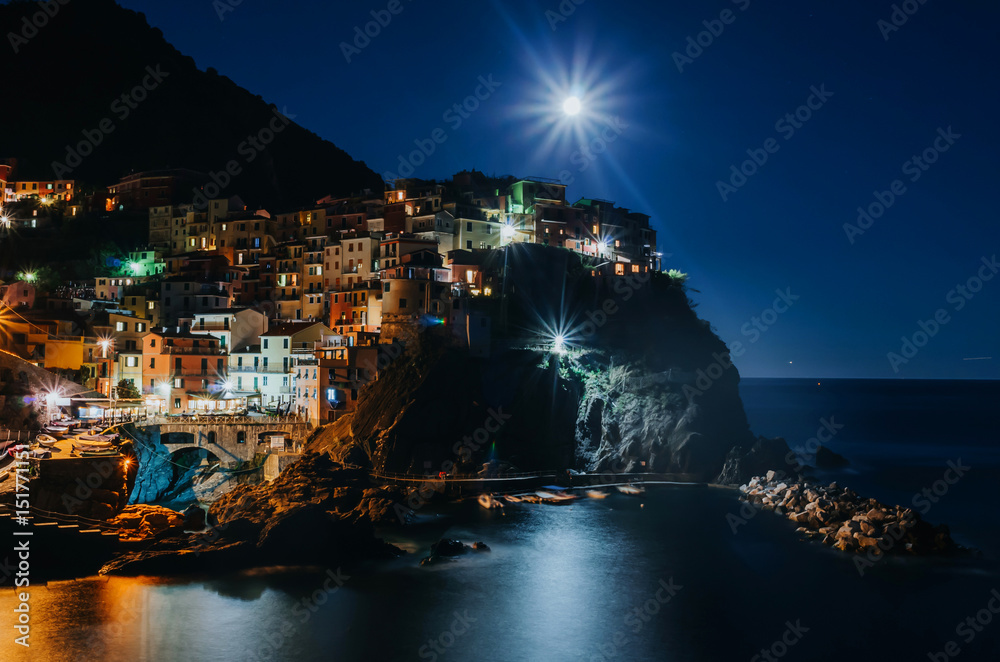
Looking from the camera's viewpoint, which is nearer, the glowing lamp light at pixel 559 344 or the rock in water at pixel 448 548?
the rock in water at pixel 448 548

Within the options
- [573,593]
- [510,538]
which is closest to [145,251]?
[510,538]

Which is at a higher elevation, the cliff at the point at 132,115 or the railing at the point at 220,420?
the cliff at the point at 132,115

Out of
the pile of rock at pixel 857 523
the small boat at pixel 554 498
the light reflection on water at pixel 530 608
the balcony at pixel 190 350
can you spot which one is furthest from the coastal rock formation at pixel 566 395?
the balcony at pixel 190 350

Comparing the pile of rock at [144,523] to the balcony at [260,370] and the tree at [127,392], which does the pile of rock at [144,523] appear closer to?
the tree at [127,392]

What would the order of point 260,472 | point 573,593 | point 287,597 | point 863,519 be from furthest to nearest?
point 260,472, point 863,519, point 573,593, point 287,597

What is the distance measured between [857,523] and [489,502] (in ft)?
64.5

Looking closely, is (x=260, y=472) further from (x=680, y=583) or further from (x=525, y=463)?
(x=680, y=583)

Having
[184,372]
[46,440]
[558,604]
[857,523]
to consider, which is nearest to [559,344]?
[857,523]

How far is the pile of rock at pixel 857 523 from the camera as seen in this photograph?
35281 mm

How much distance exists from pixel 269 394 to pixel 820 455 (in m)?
48.8

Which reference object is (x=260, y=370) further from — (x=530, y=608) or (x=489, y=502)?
(x=530, y=608)

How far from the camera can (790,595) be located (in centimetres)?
3033

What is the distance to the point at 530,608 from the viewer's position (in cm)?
2909

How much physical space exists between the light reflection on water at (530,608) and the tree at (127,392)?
2483 cm
